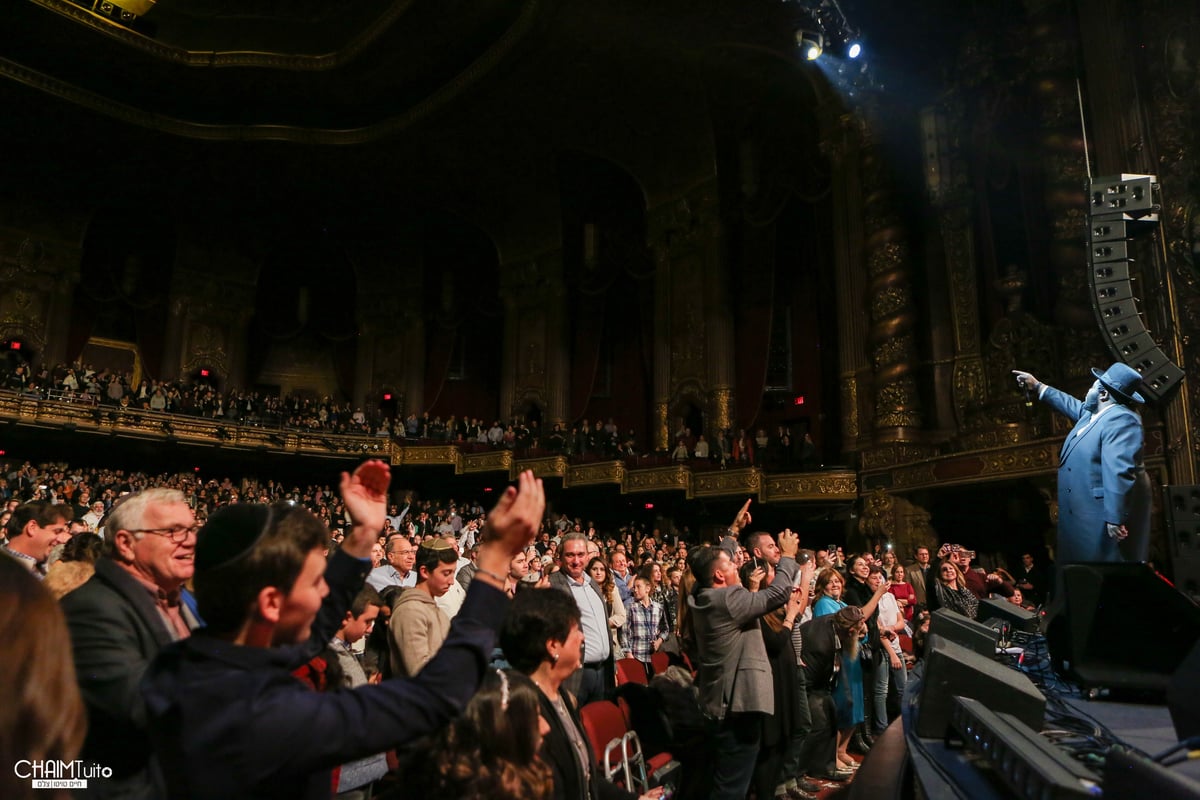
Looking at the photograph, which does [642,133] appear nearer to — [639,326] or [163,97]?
[639,326]

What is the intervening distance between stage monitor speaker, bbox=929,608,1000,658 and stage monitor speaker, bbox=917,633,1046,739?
0.95 metres

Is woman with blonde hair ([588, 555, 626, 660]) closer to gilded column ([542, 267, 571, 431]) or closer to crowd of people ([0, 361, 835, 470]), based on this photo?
crowd of people ([0, 361, 835, 470])

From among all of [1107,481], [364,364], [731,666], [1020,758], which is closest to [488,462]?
[364,364]

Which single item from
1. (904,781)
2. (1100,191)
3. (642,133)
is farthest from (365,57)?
(904,781)

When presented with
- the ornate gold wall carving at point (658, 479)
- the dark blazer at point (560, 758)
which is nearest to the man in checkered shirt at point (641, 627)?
the dark blazer at point (560, 758)

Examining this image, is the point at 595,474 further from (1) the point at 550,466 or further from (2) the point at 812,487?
(2) the point at 812,487

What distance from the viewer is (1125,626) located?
3.08 metres

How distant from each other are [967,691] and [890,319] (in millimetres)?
11652

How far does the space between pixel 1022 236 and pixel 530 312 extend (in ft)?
43.3

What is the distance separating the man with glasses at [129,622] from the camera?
156 cm

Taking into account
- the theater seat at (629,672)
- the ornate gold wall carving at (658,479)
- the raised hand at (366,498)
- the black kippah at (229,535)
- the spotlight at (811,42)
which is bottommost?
the theater seat at (629,672)

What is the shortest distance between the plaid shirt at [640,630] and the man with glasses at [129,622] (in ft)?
13.1

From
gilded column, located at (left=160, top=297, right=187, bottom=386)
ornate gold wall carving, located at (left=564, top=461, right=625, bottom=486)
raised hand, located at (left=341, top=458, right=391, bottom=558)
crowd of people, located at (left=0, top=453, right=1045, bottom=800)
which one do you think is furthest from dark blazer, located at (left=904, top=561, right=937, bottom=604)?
gilded column, located at (left=160, top=297, right=187, bottom=386)

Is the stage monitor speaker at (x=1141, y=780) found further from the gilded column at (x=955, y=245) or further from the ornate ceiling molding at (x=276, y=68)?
the ornate ceiling molding at (x=276, y=68)
